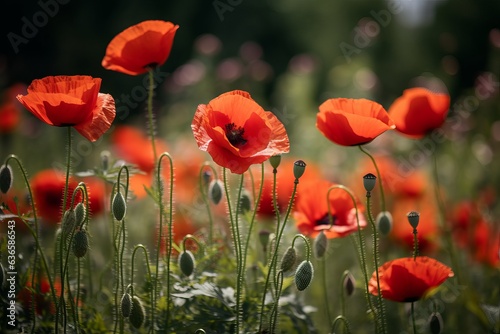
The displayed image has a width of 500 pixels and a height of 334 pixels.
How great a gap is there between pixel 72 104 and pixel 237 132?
0.41 meters

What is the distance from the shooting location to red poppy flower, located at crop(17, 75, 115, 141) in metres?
1.55

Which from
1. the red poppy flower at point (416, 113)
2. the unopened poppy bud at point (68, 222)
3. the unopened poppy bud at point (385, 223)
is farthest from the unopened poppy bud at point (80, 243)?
the red poppy flower at point (416, 113)

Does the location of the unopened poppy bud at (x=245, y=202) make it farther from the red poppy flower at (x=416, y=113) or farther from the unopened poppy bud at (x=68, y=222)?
the red poppy flower at (x=416, y=113)

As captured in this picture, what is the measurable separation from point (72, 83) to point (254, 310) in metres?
0.76

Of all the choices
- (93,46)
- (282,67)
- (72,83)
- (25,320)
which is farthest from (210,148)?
(282,67)

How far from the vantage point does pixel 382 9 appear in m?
8.98

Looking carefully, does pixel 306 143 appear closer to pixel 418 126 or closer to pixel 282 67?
pixel 418 126

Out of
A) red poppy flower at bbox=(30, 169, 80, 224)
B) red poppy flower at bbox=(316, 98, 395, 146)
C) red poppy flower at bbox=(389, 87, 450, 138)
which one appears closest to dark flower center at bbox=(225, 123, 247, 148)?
red poppy flower at bbox=(316, 98, 395, 146)

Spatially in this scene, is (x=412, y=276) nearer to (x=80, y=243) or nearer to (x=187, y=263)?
(x=187, y=263)

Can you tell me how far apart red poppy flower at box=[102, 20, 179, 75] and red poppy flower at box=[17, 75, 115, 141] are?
0.63ft

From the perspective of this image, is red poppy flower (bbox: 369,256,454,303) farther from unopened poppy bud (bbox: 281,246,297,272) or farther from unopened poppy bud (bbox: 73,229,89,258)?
unopened poppy bud (bbox: 73,229,89,258)

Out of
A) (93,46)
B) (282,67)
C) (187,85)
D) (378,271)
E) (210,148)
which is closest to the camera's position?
(210,148)

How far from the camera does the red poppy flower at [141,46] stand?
1.77 metres

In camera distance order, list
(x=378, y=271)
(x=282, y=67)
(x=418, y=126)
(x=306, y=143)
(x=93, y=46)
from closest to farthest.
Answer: (x=378, y=271) < (x=418, y=126) < (x=306, y=143) < (x=93, y=46) < (x=282, y=67)
